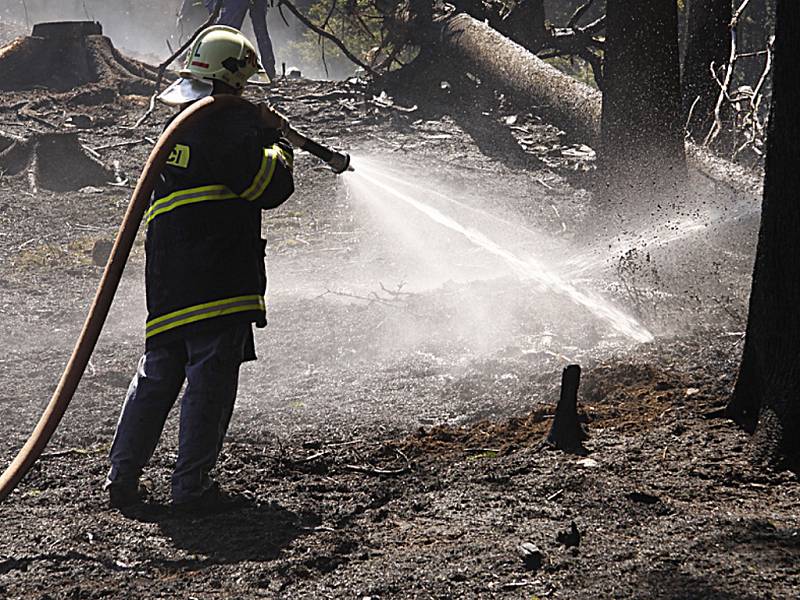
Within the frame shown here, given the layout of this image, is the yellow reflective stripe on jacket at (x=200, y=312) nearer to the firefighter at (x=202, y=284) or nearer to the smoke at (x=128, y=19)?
the firefighter at (x=202, y=284)

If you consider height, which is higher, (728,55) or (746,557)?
(728,55)

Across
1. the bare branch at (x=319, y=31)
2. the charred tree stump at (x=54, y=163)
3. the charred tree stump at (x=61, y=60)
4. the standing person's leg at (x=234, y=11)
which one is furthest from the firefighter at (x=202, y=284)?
the charred tree stump at (x=61, y=60)

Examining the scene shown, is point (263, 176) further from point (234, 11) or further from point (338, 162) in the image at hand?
point (234, 11)

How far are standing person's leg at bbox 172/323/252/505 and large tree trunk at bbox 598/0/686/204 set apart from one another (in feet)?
15.9

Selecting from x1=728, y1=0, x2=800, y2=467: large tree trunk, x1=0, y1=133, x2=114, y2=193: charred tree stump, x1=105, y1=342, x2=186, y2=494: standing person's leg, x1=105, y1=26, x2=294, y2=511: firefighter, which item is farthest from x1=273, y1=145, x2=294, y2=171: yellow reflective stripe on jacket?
x1=0, y1=133, x2=114, y2=193: charred tree stump

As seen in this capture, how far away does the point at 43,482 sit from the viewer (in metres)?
4.20

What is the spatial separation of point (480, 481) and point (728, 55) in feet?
22.6

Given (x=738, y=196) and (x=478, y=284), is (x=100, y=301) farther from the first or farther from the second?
(x=738, y=196)

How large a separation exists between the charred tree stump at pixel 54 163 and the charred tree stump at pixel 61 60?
12.0 ft

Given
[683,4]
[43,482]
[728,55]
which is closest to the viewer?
[43,482]

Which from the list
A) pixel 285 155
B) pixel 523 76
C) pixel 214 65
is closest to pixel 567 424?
pixel 285 155

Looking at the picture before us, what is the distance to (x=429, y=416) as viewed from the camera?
494 centimetres

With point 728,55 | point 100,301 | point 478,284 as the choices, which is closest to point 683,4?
point 728,55

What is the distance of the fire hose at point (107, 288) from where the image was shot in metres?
3.77
